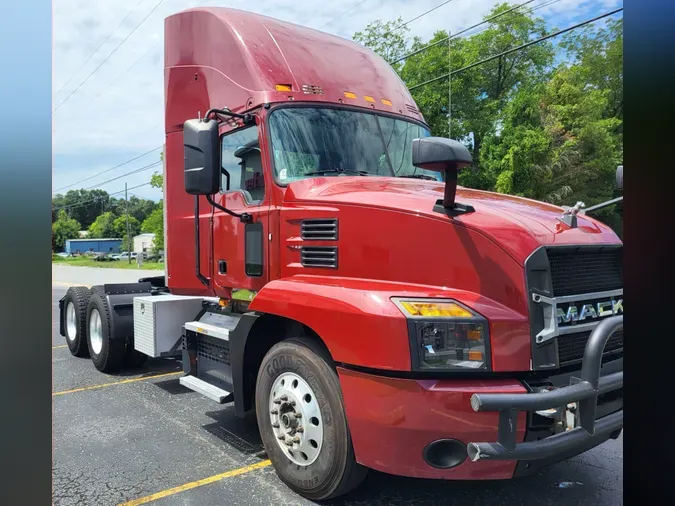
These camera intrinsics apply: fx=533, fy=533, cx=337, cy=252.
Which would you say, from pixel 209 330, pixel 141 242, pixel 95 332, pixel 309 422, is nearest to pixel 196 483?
pixel 309 422

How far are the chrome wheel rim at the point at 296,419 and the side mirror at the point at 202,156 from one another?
1.56 metres

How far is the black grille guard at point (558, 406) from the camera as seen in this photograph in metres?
2.65

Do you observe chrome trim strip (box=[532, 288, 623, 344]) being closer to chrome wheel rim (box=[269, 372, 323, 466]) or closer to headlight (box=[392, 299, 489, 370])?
headlight (box=[392, 299, 489, 370])

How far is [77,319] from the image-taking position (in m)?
7.67

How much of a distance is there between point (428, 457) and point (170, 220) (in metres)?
3.93

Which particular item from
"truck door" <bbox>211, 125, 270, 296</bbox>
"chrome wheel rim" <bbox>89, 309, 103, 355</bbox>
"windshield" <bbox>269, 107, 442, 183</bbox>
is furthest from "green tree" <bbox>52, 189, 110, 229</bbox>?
"windshield" <bbox>269, 107, 442, 183</bbox>

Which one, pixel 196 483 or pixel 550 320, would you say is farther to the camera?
pixel 196 483

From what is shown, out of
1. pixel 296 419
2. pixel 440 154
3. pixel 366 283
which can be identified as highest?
pixel 440 154

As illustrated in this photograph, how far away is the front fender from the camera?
9.44ft

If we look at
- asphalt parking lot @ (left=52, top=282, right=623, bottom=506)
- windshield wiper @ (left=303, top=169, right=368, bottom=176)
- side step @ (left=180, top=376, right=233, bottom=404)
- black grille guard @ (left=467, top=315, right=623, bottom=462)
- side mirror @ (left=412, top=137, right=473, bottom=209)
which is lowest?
asphalt parking lot @ (left=52, top=282, right=623, bottom=506)

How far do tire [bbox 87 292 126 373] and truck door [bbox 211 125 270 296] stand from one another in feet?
8.62

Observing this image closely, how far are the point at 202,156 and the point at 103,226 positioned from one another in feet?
180

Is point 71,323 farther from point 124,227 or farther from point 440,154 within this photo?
point 124,227
